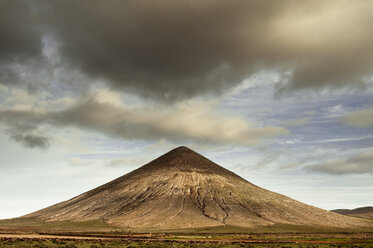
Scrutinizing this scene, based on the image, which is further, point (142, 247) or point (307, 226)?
point (307, 226)

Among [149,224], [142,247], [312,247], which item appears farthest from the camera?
[149,224]

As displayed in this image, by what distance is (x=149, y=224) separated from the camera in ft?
607

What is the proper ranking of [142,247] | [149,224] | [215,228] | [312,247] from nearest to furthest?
[142,247], [312,247], [215,228], [149,224]

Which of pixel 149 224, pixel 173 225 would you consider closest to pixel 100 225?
pixel 149 224

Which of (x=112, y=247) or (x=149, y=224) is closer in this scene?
(x=112, y=247)

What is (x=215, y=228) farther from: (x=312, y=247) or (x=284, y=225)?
(x=312, y=247)

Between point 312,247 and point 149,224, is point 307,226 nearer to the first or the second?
point 149,224

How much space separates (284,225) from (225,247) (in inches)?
4777

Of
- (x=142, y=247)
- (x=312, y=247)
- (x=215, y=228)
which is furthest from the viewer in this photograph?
(x=215, y=228)

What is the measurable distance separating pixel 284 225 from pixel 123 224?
80.2m

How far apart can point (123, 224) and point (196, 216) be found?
37.2 m

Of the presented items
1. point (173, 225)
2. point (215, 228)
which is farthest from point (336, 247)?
point (173, 225)

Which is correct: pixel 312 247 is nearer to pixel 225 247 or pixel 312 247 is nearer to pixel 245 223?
pixel 225 247

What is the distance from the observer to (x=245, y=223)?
611 ft
